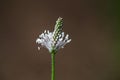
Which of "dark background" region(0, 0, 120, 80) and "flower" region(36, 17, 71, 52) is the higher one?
"dark background" region(0, 0, 120, 80)

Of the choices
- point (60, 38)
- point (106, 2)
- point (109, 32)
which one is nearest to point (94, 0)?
point (106, 2)

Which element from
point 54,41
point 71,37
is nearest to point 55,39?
point 54,41

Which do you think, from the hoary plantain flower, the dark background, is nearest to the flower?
the hoary plantain flower

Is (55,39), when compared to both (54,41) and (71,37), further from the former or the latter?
(71,37)

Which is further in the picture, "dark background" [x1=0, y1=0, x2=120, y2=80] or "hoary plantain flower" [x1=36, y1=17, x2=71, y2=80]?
"dark background" [x1=0, y1=0, x2=120, y2=80]

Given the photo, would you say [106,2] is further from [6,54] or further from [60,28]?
[60,28]

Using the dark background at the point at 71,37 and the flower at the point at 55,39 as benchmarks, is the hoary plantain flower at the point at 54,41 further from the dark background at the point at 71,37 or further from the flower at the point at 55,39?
the dark background at the point at 71,37

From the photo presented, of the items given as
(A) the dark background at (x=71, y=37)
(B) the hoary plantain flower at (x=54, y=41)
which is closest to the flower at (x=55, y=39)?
(B) the hoary plantain flower at (x=54, y=41)

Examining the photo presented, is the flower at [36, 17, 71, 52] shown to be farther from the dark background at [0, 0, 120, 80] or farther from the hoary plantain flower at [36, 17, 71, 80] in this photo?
the dark background at [0, 0, 120, 80]
